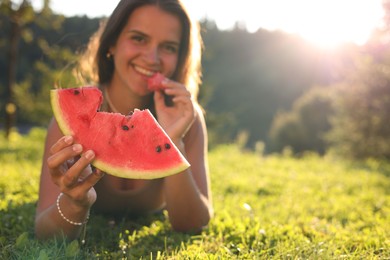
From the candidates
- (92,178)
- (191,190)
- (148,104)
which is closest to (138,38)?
(148,104)

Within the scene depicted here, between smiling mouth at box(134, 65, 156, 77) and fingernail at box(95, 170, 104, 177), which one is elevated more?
smiling mouth at box(134, 65, 156, 77)

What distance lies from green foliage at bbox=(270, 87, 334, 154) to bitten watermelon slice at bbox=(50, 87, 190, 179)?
30559 millimetres

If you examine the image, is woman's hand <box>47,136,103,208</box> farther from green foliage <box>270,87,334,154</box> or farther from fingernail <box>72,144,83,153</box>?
green foliage <box>270,87,334,154</box>

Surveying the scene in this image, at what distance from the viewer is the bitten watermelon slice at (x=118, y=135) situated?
1811mm

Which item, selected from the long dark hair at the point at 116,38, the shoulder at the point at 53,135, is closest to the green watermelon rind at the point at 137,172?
the shoulder at the point at 53,135

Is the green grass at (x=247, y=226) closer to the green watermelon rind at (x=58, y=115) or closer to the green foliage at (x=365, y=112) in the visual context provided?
the green watermelon rind at (x=58, y=115)

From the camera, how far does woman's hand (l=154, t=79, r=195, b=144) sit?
2494 millimetres

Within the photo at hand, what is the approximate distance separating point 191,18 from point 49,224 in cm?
177

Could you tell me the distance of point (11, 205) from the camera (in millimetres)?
3102

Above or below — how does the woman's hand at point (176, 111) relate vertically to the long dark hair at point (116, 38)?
below

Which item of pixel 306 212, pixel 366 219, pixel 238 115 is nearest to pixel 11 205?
pixel 306 212

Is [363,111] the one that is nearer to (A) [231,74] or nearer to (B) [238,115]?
(B) [238,115]

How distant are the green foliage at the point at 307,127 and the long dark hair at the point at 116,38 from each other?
95.9 feet

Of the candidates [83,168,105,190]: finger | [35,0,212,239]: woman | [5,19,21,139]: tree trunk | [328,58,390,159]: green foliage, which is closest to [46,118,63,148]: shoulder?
[35,0,212,239]: woman
